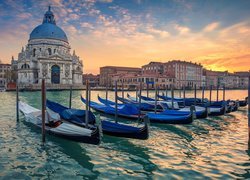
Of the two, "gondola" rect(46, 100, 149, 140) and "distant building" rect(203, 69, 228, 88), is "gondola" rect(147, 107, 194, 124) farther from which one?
"distant building" rect(203, 69, 228, 88)

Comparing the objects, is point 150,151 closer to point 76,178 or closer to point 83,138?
point 83,138

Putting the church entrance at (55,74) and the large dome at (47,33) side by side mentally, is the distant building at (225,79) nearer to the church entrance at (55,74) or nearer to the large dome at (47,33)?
the large dome at (47,33)

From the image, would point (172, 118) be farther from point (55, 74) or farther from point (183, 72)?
point (183, 72)

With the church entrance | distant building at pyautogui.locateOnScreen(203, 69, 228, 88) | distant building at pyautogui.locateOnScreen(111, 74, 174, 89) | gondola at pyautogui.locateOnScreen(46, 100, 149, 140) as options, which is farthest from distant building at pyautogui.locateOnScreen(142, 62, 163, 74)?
gondola at pyautogui.locateOnScreen(46, 100, 149, 140)

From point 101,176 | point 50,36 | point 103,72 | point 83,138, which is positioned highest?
point 50,36

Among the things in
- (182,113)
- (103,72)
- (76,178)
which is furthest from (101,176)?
(103,72)

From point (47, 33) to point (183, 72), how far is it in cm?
4553

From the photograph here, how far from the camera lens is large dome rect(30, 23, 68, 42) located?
201 ft

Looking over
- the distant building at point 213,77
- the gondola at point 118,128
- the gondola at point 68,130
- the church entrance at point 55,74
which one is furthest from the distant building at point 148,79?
the gondola at point 118,128

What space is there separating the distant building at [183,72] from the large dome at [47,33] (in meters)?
35.9

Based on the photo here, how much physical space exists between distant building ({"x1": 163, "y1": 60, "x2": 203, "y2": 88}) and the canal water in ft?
216

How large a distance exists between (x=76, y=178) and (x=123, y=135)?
3.09 metres

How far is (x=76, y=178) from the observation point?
557 cm

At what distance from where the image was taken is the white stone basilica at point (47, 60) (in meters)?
55.8
